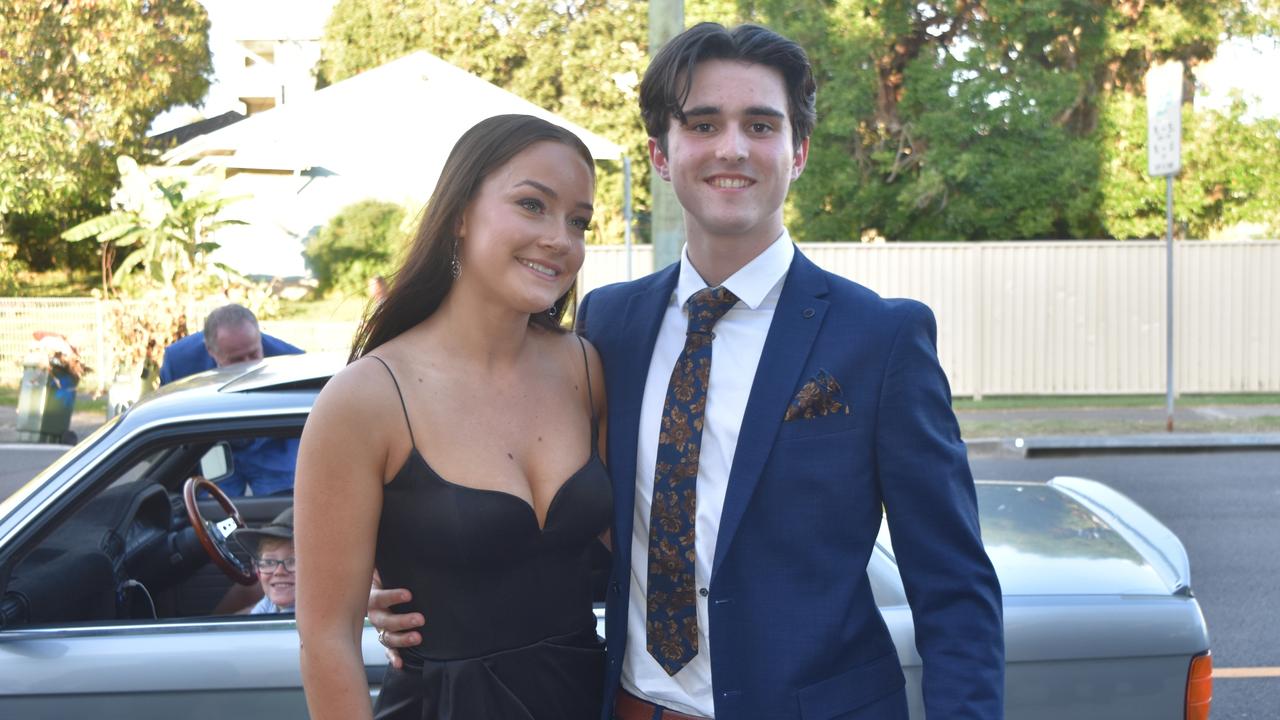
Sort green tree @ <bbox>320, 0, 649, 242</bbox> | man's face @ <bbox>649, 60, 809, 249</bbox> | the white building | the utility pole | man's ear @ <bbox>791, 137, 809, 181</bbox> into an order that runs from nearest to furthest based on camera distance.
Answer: man's face @ <bbox>649, 60, 809, 249</bbox> → man's ear @ <bbox>791, 137, 809, 181</bbox> → the utility pole → the white building → green tree @ <bbox>320, 0, 649, 242</bbox>

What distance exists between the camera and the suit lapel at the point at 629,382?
213cm

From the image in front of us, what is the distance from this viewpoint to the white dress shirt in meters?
2.03

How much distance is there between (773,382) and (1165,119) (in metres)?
12.5

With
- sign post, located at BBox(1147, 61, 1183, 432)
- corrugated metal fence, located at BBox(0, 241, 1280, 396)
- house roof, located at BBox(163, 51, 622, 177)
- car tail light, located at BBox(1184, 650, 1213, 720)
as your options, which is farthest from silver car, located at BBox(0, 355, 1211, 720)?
corrugated metal fence, located at BBox(0, 241, 1280, 396)

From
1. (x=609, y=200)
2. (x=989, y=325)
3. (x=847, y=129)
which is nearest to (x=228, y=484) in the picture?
(x=989, y=325)

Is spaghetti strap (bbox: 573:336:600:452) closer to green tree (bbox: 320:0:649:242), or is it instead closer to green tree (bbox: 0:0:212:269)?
green tree (bbox: 320:0:649:242)

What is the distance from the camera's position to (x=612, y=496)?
2.18 metres

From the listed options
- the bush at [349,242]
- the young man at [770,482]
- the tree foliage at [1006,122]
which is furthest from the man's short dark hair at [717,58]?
the bush at [349,242]

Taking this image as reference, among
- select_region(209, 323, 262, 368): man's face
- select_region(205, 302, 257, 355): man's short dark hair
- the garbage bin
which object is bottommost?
the garbage bin

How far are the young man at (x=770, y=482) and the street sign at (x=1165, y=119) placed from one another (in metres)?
11.9

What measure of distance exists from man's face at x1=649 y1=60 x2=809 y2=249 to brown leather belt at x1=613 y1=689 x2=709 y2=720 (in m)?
0.81

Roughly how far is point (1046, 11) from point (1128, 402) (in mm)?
5970

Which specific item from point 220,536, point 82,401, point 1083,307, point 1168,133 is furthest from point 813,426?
point 82,401

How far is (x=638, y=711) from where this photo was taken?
6.89 feet
